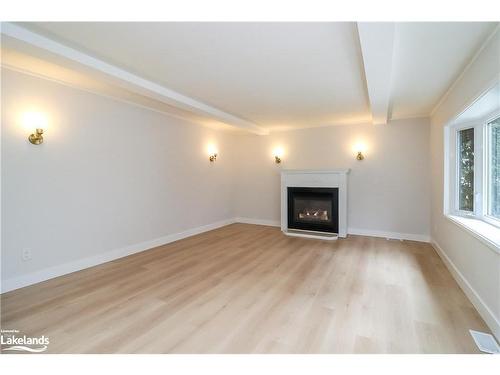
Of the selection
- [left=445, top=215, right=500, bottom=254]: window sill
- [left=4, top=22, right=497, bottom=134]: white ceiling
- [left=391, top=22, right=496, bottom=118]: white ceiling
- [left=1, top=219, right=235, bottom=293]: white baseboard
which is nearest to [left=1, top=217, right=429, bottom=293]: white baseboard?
[left=1, top=219, right=235, bottom=293]: white baseboard

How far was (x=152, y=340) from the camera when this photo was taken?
183 centimetres

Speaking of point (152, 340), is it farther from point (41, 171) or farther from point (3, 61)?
point (3, 61)

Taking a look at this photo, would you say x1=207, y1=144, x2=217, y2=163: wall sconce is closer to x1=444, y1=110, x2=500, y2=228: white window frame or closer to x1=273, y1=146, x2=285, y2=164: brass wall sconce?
x1=273, y1=146, x2=285, y2=164: brass wall sconce

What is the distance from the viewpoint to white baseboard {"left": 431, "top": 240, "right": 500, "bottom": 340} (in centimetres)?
189

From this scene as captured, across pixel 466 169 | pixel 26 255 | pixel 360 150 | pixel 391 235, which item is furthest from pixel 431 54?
pixel 26 255

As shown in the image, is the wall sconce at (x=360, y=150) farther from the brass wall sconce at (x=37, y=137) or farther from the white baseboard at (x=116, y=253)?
the brass wall sconce at (x=37, y=137)

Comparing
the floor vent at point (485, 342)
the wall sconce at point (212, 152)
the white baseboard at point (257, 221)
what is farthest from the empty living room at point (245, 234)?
the white baseboard at point (257, 221)

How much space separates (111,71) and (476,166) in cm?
430

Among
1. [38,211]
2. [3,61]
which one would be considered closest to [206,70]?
[3,61]

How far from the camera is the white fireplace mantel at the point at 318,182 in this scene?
4945mm

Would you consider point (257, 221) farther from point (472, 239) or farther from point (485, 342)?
point (485, 342)

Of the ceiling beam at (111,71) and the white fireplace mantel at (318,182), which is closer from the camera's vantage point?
the ceiling beam at (111,71)

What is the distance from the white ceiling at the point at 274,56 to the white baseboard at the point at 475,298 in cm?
228

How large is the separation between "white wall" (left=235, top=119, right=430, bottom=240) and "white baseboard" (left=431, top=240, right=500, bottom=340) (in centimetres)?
143
